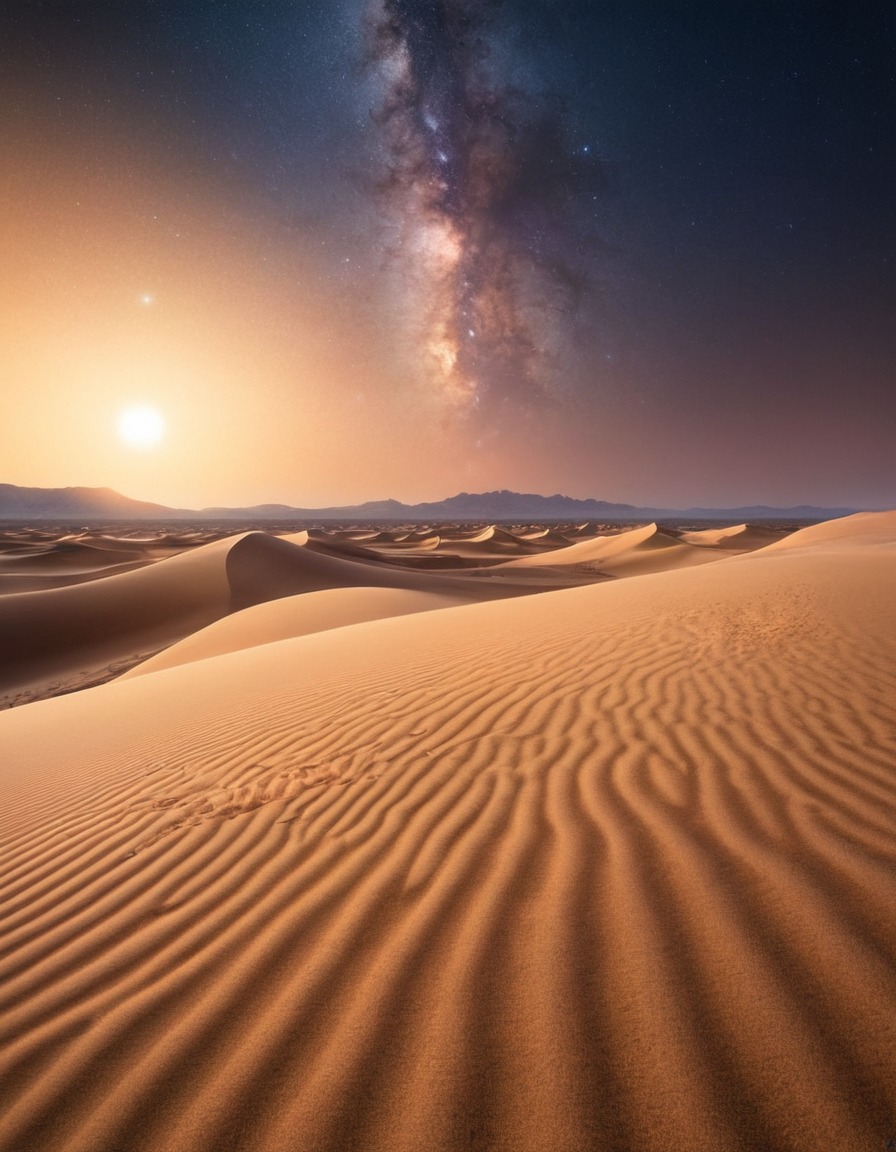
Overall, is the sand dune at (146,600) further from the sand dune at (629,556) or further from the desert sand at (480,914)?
the sand dune at (629,556)

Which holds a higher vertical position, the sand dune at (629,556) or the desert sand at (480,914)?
the desert sand at (480,914)

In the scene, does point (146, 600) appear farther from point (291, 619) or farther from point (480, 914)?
point (480, 914)

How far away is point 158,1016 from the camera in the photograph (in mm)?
1736

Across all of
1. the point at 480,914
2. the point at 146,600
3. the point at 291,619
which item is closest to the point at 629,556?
the point at 291,619

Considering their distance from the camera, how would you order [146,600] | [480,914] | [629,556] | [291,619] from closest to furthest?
[480,914] < [291,619] < [146,600] < [629,556]

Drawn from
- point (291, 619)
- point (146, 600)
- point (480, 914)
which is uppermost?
point (480, 914)

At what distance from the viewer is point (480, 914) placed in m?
1.99

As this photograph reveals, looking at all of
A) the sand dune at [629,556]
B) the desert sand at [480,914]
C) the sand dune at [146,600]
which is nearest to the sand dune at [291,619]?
the sand dune at [146,600]

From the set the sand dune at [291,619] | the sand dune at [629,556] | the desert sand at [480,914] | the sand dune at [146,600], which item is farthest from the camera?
the sand dune at [629,556]

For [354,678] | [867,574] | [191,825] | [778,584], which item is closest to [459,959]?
[191,825]

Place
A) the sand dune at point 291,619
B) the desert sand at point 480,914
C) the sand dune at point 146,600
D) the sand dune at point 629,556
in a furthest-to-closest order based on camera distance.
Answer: the sand dune at point 629,556 → the sand dune at point 146,600 → the sand dune at point 291,619 → the desert sand at point 480,914

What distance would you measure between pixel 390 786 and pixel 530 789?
838mm

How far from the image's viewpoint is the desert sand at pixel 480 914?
4.42 ft

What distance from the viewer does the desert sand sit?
1.35 m
